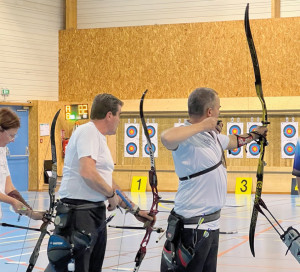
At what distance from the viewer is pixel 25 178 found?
1573cm

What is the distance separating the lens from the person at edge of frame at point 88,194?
4.00 metres

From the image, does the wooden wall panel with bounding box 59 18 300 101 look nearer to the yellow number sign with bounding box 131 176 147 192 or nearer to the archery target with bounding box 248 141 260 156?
the archery target with bounding box 248 141 260 156

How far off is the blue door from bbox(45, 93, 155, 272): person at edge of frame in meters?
11.3

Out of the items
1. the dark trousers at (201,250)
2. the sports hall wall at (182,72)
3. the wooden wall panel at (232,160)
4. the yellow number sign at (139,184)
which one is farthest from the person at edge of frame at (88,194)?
the yellow number sign at (139,184)

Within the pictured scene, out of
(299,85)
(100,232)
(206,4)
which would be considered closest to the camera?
(100,232)

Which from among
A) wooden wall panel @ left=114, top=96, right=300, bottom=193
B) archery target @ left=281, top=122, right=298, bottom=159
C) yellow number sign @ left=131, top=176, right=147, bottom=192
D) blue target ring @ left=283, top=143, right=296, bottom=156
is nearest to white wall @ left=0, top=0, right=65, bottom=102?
wooden wall panel @ left=114, top=96, right=300, bottom=193

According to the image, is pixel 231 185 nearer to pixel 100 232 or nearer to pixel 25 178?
pixel 25 178

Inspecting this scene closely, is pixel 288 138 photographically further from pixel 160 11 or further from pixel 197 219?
pixel 197 219

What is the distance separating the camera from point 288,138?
15391 millimetres

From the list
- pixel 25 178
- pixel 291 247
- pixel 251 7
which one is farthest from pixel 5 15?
pixel 291 247

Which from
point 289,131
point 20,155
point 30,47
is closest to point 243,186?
point 289,131

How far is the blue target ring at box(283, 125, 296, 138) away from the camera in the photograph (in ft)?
50.4

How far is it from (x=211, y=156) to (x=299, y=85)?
38.3 feet

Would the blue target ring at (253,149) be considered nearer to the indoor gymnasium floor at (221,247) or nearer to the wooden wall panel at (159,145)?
the wooden wall panel at (159,145)
